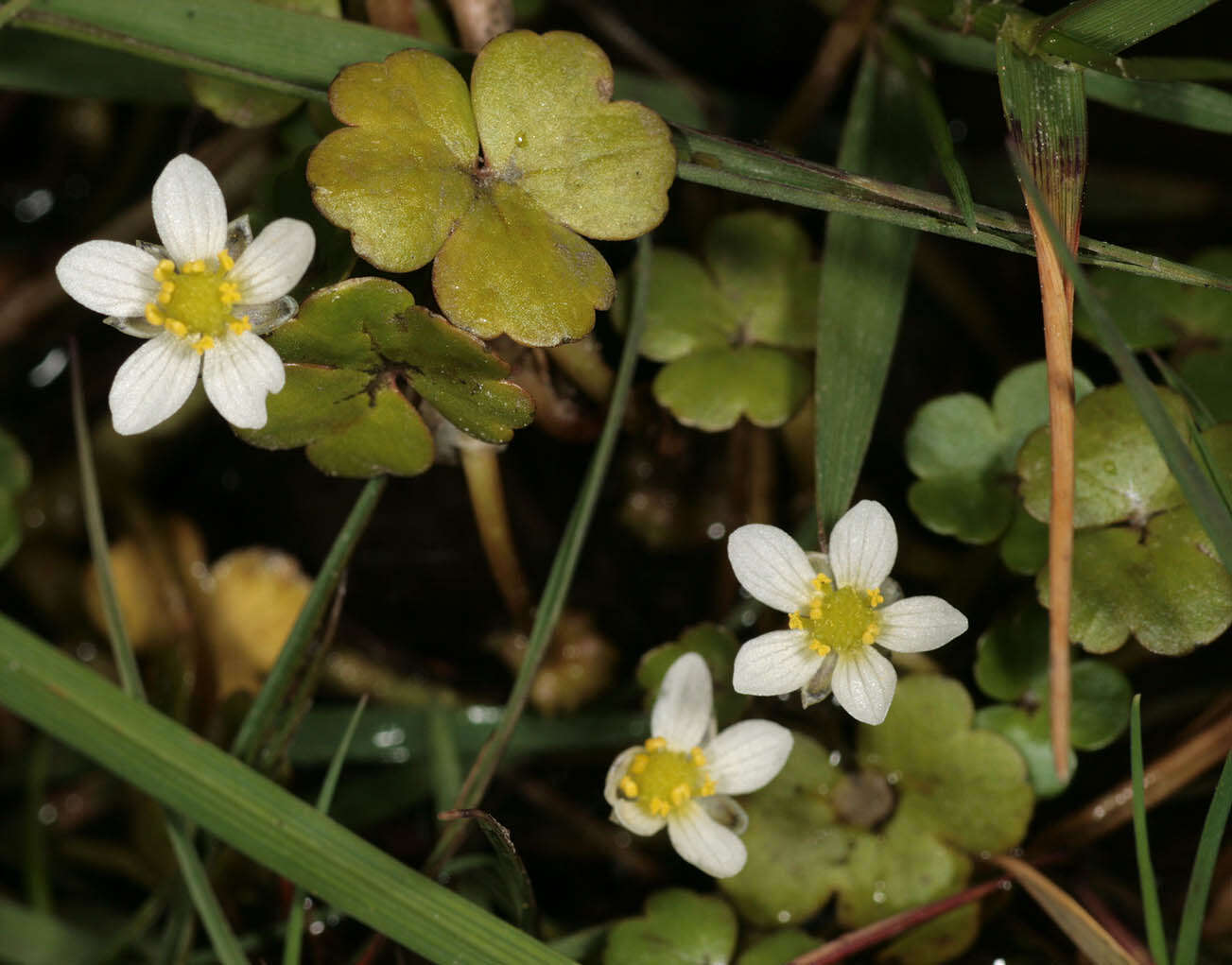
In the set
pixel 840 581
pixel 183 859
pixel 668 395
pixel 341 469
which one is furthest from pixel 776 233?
pixel 183 859

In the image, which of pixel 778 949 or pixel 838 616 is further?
pixel 778 949

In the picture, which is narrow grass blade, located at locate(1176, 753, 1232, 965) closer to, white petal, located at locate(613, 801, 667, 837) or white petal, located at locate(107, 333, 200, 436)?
white petal, located at locate(613, 801, 667, 837)

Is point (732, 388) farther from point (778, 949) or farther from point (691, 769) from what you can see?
point (778, 949)

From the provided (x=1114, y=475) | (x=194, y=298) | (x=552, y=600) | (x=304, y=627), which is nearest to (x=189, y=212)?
(x=194, y=298)

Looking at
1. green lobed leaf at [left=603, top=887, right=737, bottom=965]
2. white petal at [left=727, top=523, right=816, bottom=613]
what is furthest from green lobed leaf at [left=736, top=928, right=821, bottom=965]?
white petal at [left=727, top=523, right=816, bottom=613]

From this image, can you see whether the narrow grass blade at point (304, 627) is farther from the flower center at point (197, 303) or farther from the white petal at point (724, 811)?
the white petal at point (724, 811)

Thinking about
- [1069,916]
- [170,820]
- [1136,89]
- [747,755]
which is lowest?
[170,820]
